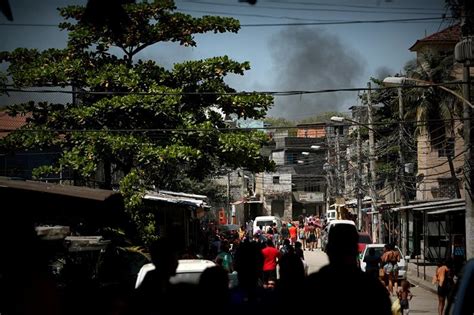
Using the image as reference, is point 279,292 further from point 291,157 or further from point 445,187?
point 291,157

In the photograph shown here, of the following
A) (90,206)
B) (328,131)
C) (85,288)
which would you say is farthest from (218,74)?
(328,131)

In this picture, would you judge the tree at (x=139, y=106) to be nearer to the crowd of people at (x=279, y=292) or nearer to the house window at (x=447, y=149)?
the crowd of people at (x=279, y=292)

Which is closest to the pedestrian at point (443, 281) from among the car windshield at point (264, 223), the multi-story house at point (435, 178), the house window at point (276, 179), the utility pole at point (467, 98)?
the utility pole at point (467, 98)

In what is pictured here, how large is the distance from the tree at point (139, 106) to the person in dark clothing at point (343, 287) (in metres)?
19.4

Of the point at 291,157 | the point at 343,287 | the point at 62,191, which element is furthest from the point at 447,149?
the point at 291,157

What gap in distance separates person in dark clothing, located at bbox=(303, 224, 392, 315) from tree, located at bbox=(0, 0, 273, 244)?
63.8ft

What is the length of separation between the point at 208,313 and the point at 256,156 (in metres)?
20.6

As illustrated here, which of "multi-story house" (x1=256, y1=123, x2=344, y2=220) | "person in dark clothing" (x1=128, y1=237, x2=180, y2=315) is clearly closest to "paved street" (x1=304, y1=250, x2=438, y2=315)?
"person in dark clothing" (x1=128, y1=237, x2=180, y2=315)

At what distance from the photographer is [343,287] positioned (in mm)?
5426

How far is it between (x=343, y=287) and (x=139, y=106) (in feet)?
68.0

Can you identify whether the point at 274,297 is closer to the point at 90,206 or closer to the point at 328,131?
the point at 90,206

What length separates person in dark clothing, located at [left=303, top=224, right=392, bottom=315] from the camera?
536 centimetres

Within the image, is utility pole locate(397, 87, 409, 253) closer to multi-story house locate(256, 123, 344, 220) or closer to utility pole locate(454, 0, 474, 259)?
utility pole locate(454, 0, 474, 259)

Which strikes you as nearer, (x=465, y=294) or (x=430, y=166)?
(x=465, y=294)
